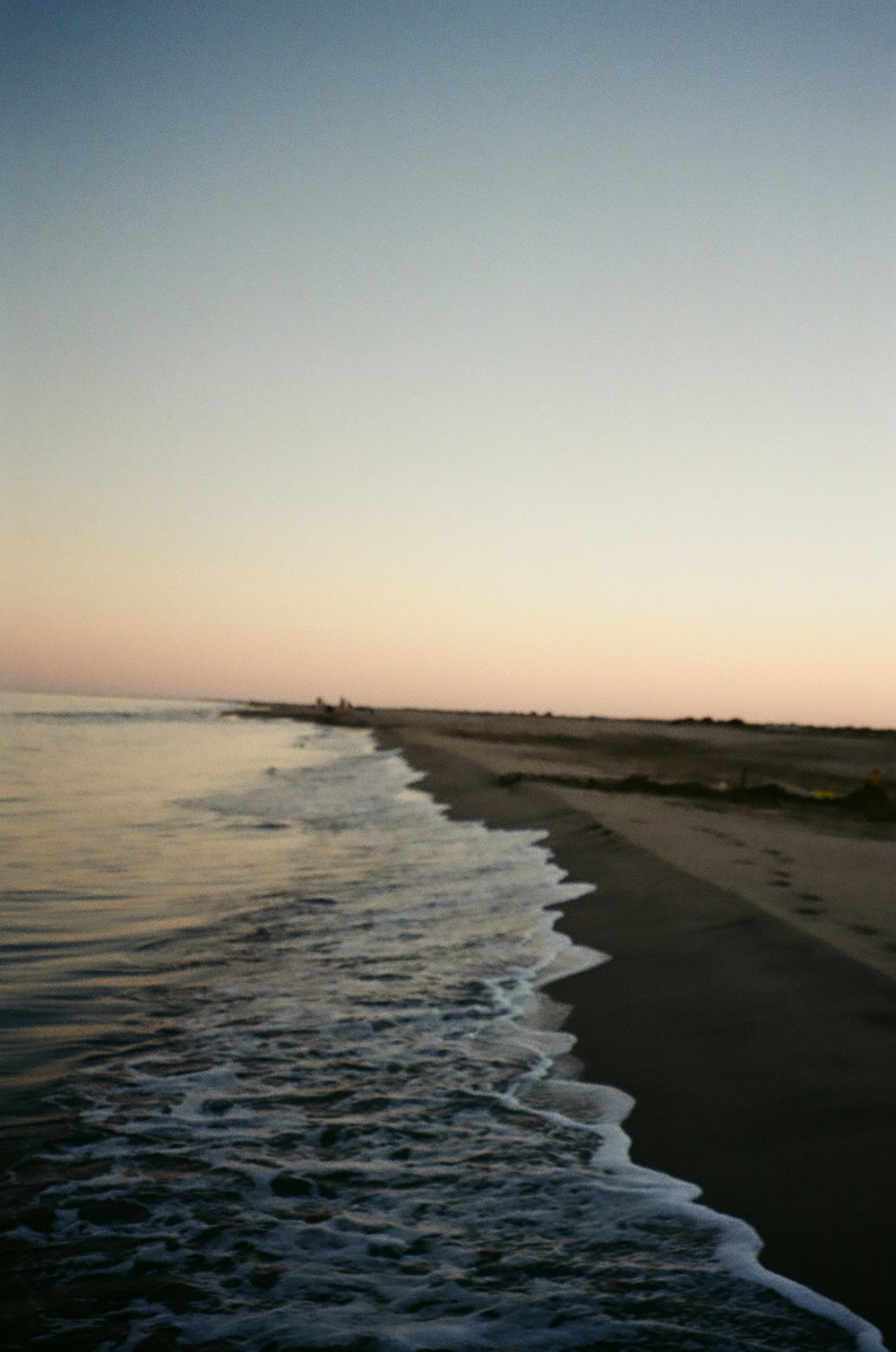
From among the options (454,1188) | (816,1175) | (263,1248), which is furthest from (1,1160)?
(816,1175)

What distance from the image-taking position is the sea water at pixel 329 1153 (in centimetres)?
284

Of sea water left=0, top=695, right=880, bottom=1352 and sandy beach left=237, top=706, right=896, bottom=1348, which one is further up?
sandy beach left=237, top=706, right=896, bottom=1348

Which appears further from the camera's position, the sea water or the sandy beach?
the sandy beach

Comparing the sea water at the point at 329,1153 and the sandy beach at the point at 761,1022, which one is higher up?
the sandy beach at the point at 761,1022

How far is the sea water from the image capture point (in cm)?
284

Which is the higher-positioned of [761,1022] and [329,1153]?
[761,1022]

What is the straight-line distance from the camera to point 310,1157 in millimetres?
3971

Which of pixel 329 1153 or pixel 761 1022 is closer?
pixel 329 1153

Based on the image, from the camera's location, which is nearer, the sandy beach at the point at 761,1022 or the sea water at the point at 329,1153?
the sea water at the point at 329,1153

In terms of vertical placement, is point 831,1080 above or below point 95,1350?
above

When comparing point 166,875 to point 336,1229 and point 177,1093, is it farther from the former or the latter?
point 336,1229

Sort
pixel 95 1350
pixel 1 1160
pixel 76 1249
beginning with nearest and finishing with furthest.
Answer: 1. pixel 95 1350
2. pixel 76 1249
3. pixel 1 1160

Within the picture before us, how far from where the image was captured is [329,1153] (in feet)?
13.1

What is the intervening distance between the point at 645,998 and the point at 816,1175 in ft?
8.02
